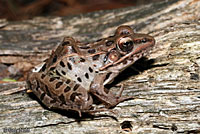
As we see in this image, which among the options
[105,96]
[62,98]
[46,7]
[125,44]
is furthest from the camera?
[46,7]

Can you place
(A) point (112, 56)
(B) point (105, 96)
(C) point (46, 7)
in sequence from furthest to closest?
(C) point (46, 7) → (A) point (112, 56) → (B) point (105, 96)

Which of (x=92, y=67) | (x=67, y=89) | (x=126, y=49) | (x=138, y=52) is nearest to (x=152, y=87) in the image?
(x=138, y=52)

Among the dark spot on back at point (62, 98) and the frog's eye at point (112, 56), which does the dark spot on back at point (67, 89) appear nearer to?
the dark spot on back at point (62, 98)

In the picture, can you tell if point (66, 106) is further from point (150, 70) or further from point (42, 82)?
point (150, 70)

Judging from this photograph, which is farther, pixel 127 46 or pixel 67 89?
pixel 127 46

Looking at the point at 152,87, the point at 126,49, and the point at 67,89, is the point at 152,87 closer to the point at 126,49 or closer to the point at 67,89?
the point at 126,49

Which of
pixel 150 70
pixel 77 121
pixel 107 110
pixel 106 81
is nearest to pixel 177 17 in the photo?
pixel 150 70

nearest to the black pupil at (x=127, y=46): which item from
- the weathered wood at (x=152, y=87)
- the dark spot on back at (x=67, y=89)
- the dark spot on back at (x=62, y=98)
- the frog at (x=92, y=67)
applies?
the frog at (x=92, y=67)
